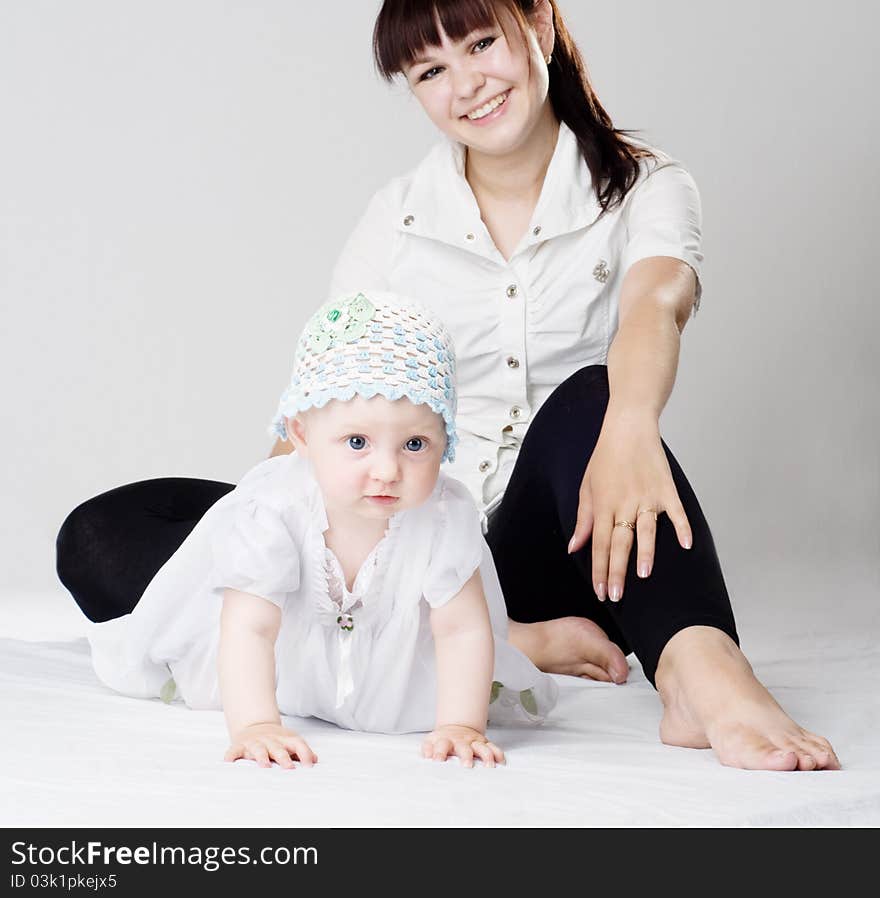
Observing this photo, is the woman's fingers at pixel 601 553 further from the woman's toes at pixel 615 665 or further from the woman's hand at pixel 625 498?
the woman's toes at pixel 615 665

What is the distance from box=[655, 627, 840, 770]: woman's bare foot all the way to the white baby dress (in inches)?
8.7

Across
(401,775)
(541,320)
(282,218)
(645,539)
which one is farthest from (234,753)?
(282,218)

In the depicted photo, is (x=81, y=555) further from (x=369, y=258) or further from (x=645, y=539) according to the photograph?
(x=645, y=539)

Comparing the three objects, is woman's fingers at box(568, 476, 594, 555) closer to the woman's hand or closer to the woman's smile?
the woman's hand

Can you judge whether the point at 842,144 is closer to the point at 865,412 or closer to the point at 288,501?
the point at 865,412

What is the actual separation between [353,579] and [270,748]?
0.27 metres

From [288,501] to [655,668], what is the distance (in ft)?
1.48

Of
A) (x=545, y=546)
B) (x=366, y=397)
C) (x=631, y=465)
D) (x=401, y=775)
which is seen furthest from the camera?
(x=545, y=546)

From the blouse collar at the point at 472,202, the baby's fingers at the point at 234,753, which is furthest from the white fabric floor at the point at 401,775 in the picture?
the blouse collar at the point at 472,202

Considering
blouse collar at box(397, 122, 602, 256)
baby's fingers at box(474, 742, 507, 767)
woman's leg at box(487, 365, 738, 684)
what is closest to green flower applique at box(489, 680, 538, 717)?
woman's leg at box(487, 365, 738, 684)

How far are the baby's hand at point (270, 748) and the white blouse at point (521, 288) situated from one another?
0.76 meters

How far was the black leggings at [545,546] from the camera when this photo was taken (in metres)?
1.58

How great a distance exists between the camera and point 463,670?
150 centimetres
